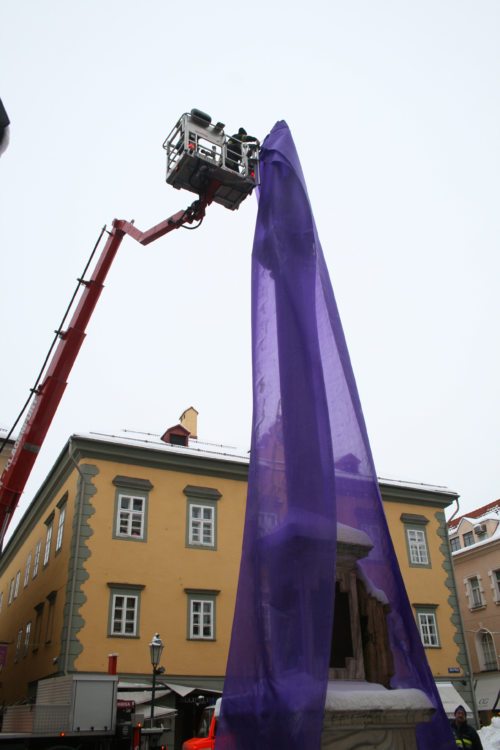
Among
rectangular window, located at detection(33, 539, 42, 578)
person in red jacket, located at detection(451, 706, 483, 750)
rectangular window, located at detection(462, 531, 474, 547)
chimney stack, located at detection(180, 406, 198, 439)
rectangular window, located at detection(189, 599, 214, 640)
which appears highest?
chimney stack, located at detection(180, 406, 198, 439)

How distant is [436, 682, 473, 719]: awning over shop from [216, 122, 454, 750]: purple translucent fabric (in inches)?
738

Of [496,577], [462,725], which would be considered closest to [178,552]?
[462,725]

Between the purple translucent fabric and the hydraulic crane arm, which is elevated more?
the hydraulic crane arm

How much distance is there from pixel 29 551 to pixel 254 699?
24.4 metres

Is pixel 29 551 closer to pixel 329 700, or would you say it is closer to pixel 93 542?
pixel 93 542

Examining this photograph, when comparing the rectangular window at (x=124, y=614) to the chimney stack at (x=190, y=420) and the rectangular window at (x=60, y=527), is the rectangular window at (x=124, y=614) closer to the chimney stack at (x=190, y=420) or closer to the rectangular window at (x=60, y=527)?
the rectangular window at (x=60, y=527)

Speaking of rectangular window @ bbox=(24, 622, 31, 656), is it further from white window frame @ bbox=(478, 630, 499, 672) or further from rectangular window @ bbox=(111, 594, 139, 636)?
white window frame @ bbox=(478, 630, 499, 672)

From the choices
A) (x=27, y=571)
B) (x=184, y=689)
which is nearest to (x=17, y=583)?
(x=27, y=571)

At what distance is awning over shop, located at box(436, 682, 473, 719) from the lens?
73.2 feet

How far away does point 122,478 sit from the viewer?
20938 mm

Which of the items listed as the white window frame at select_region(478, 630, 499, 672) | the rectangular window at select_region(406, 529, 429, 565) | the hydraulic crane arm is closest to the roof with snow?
the white window frame at select_region(478, 630, 499, 672)

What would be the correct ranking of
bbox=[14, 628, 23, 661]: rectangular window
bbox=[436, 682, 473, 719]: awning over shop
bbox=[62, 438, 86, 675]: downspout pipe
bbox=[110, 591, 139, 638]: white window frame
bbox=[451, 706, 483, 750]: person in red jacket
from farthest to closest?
bbox=[14, 628, 23, 661]: rectangular window < bbox=[436, 682, 473, 719]: awning over shop < bbox=[110, 591, 139, 638]: white window frame < bbox=[62, 438, 86, 675]: downspout pipe < bbox=[451, 706, 483, 750]: person in red jacket

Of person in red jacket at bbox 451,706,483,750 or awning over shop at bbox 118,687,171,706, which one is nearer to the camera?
person in red jacket at bbox 451,706,483,750

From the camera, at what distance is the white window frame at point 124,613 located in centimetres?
1900
